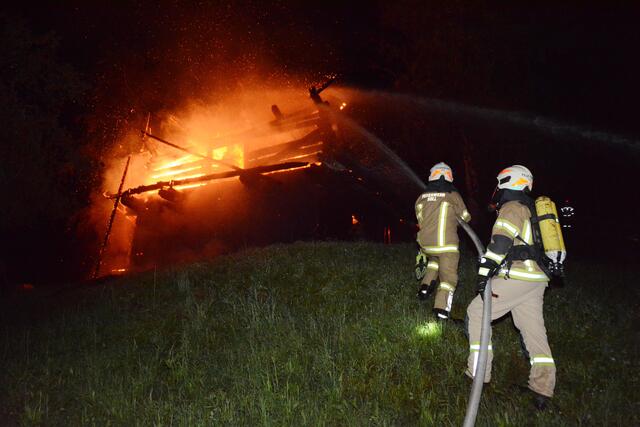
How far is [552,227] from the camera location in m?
4.26

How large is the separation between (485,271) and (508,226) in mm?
507

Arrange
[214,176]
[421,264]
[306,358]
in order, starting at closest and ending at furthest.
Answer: [306,358]
[421,264]
[214,176]

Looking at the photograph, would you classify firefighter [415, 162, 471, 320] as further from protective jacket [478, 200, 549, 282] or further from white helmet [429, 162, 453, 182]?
protective jacket [478, 200, 549, 282]

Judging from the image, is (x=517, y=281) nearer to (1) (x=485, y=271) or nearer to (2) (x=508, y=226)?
(1) (x=485, y=271)

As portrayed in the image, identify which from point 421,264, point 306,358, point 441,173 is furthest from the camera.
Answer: point 421,264

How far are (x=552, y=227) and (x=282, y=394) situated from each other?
297cm

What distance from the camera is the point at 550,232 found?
423 centimetres

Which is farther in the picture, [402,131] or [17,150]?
[402,131]

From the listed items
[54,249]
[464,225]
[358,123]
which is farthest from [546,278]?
[54,249]

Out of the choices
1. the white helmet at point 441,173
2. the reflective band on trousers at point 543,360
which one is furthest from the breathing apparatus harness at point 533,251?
the white helmet at point 441,173

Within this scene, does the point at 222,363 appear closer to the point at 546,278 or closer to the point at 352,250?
the point at 546,278

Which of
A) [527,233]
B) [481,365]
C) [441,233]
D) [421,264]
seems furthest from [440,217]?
[481,365]

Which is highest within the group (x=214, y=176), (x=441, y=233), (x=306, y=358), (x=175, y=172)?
(x=175, y=172)

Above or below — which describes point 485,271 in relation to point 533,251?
below
